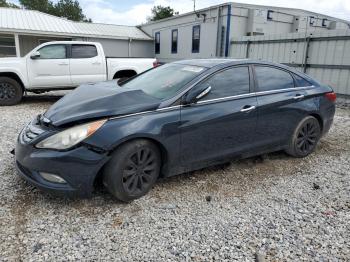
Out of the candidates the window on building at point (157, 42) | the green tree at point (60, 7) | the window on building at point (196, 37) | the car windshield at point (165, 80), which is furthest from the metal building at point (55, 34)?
the green tree at point (60, 7)

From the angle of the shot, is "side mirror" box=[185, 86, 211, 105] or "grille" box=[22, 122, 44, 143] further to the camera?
"side mirror" box=[185, 86, 211, 105]

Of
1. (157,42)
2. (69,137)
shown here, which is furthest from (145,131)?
(157,42)

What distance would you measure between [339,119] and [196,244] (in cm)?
634

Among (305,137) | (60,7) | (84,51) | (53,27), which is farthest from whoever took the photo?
(60,7)

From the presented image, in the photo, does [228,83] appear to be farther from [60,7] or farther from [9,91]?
[60,7]

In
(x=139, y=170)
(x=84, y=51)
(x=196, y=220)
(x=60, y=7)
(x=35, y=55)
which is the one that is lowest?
(x=196, y=220)

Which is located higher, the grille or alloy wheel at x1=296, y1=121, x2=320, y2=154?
the grille

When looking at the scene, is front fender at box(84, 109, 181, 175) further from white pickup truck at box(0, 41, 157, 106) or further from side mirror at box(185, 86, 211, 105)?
white pickup truck at box(0, 41, 157, 106)

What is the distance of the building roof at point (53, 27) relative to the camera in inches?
693

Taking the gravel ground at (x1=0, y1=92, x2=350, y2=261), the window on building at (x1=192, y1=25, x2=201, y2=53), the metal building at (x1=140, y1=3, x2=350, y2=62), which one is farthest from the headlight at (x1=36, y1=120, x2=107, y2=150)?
the window on building at (x1=192, y1=25, x2=201, y2=53)

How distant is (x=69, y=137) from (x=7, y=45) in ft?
61.3

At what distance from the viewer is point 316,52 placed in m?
10.3

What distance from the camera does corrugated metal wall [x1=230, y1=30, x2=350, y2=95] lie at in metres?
9.40

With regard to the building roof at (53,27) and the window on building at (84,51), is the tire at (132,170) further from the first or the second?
the building roof at (53,27)
